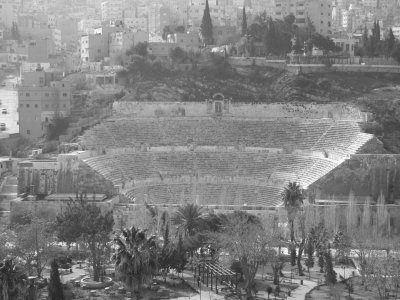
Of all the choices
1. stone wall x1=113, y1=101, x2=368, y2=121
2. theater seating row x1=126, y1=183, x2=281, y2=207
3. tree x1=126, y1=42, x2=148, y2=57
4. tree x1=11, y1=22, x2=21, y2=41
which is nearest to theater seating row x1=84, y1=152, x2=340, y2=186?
theater seating row x1=126, y1=183, x2=281, y2=207

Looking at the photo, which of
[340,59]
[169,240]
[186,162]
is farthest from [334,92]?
[169,240]

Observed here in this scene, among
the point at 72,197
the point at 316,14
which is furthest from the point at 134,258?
the point at 316,14

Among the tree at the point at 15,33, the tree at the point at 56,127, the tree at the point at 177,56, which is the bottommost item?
the tree at the point at 56,127

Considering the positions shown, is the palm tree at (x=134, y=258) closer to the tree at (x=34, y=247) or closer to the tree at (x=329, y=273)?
the tree at (x=34, y=247)

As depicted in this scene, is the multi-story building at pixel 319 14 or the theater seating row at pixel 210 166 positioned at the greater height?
the multi-story building at pixel 319 14

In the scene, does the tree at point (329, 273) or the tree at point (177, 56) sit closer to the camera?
the tree at point (329, 273)

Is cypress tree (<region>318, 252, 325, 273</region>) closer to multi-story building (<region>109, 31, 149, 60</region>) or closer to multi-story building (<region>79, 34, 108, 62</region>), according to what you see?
multi-story building (<region>109, 31, 149, 60</region>)

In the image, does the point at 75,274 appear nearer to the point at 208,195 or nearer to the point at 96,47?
the point at 208,195

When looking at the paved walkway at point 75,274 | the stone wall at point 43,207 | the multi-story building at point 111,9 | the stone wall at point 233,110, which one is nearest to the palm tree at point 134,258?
the paved walkway at point 75,274
